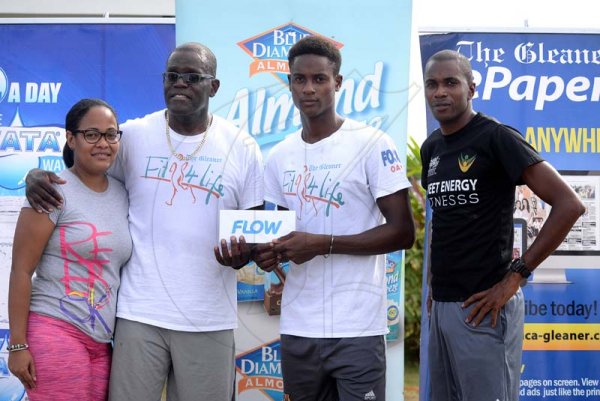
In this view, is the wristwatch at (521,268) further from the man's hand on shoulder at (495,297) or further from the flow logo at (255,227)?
the flow logo at (255,227)

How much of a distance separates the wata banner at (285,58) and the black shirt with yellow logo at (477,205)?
50.6 inches

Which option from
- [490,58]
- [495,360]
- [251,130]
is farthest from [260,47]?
[495,360]

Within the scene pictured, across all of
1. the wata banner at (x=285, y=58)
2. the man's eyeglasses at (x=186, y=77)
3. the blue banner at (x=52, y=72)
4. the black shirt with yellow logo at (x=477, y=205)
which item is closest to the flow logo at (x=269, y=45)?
the wata banner at (x=285, y=58)

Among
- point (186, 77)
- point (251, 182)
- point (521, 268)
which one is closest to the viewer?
point (521, 268)

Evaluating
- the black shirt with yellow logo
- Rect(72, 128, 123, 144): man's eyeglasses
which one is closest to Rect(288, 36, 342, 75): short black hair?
the black shirt with yellow logo

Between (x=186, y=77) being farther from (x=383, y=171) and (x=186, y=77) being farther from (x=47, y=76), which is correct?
(x=47, y=76)

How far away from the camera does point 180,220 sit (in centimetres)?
312

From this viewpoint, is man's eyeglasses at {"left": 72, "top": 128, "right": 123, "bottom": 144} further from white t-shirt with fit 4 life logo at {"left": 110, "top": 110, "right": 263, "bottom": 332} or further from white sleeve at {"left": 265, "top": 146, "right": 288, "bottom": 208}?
white sleeve at {"left": 265, "top": 146, "right": 288, "bottom": 208}

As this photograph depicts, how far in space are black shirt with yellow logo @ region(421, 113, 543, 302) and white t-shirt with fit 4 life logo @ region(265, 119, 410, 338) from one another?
0.74 ft

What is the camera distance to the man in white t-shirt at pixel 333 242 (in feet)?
10.1

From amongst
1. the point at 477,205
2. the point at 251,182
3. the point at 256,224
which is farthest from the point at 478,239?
the point at 251,182

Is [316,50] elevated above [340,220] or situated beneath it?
elevated above

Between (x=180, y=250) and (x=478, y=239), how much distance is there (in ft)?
3.99

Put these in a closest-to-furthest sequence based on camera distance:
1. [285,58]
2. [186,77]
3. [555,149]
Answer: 1. [186,77]
2. [285,58]
3. [555,149]
